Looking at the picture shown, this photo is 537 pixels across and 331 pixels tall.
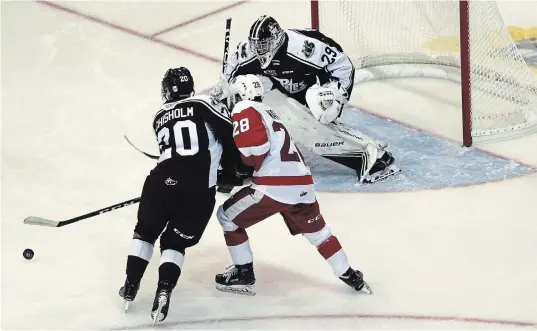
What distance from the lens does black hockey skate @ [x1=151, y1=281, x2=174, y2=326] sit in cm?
453

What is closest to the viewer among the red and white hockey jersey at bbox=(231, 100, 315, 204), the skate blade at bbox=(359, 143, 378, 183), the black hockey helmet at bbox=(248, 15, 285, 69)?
the red and white hockey jersey at bbox=(231, 100, 315, 204)

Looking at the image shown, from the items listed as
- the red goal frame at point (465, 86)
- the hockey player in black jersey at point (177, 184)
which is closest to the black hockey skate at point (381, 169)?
the red goal frame at point (465, 86)

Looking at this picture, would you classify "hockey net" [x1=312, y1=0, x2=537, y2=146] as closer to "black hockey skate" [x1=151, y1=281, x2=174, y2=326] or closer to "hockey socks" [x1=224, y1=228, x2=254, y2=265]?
"hockey socks" [x1=224, y1=228, x2=254, y2=265]

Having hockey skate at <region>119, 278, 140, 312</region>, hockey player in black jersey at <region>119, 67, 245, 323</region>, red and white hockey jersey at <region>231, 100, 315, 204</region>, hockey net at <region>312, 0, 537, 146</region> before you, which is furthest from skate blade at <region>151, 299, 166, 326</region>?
hockey net at <region>312, 0, 537, 146</region>

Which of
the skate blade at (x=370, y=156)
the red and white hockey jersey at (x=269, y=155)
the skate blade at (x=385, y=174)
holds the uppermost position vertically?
the red and white hockey jersey at (x=269, y=155)

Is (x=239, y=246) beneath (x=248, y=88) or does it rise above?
beneath

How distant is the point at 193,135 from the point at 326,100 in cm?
106

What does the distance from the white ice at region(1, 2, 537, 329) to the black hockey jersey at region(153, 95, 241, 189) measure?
511mm

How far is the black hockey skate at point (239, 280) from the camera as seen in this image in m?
4.78

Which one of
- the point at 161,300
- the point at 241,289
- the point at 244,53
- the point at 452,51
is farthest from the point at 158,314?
the point at 452,51

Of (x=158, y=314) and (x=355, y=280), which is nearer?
(x=158, y=314)

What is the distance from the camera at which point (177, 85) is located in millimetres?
4605

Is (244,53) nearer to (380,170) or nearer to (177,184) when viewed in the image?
(380,170)

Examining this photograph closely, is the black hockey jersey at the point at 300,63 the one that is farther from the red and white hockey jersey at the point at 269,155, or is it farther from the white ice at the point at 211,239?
the red and white hockey jersey at the point at 269,155
